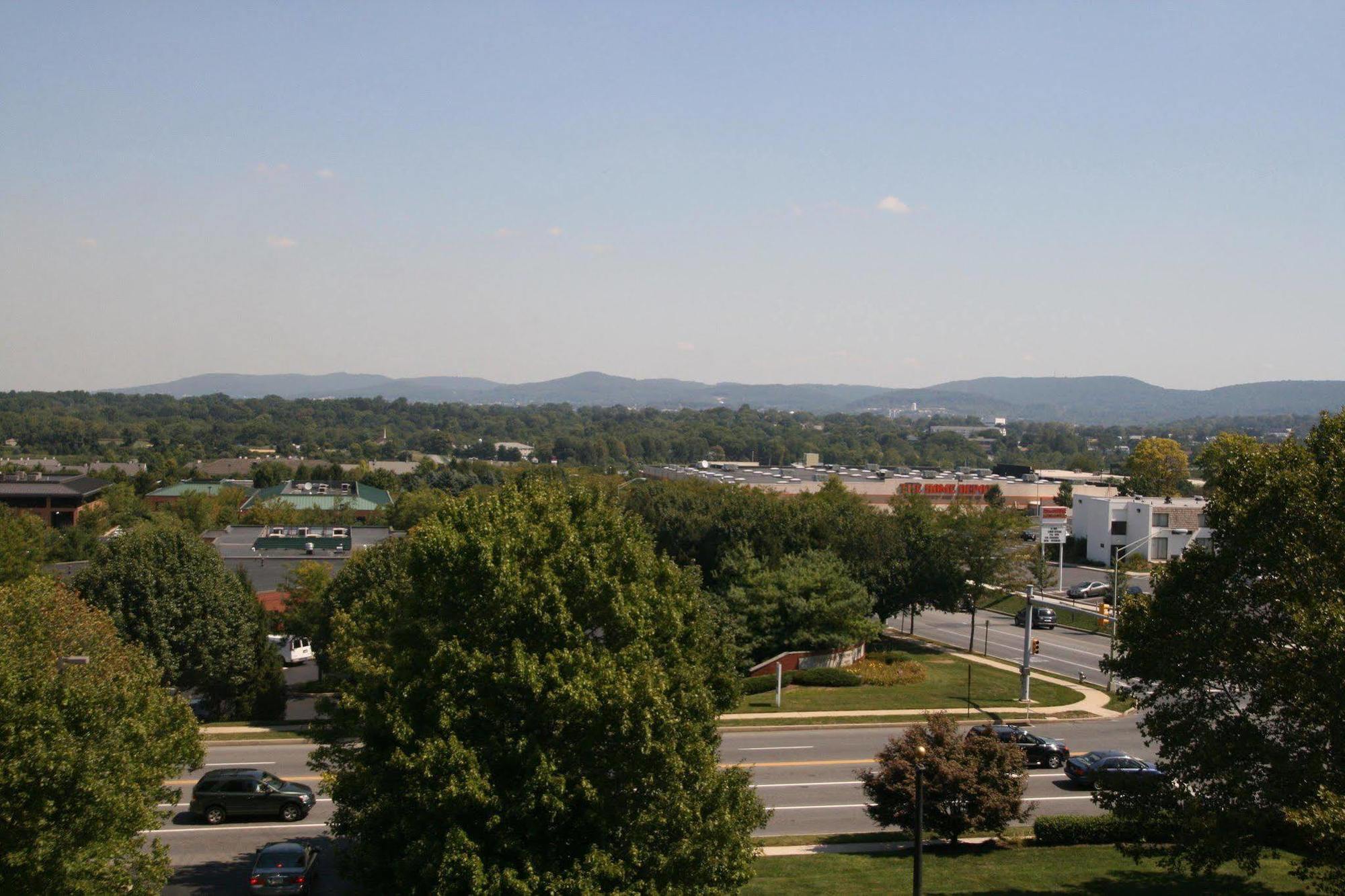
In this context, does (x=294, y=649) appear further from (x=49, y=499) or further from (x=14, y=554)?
(x=49, y=499)

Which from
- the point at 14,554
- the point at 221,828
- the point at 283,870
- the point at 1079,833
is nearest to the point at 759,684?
the point at 1079,833

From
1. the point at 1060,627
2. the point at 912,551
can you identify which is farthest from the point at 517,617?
the point at 1060,627

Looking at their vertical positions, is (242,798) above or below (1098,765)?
below

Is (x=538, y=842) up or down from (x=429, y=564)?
down

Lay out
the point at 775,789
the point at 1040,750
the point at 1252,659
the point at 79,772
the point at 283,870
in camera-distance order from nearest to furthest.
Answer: the point at 79,772 < the point at 1252,659 < the point at 283,870 < the point at 775,789 < the point at 1040,750

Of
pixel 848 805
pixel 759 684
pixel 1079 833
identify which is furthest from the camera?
pixel 759 684

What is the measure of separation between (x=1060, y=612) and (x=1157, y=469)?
58427mm

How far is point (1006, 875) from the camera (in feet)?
78.9

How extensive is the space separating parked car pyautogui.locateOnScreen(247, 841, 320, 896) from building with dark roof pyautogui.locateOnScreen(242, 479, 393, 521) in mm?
83910

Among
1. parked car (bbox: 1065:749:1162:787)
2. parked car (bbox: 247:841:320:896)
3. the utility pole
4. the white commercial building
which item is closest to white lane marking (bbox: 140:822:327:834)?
parked car (bbox: 247:841:320:896)

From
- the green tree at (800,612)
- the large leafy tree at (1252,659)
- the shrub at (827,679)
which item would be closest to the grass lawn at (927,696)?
the shrub at (827,679)

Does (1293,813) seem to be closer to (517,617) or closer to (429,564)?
(517,617)

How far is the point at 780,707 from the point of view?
41844 millimetres

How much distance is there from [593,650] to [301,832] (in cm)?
1282
